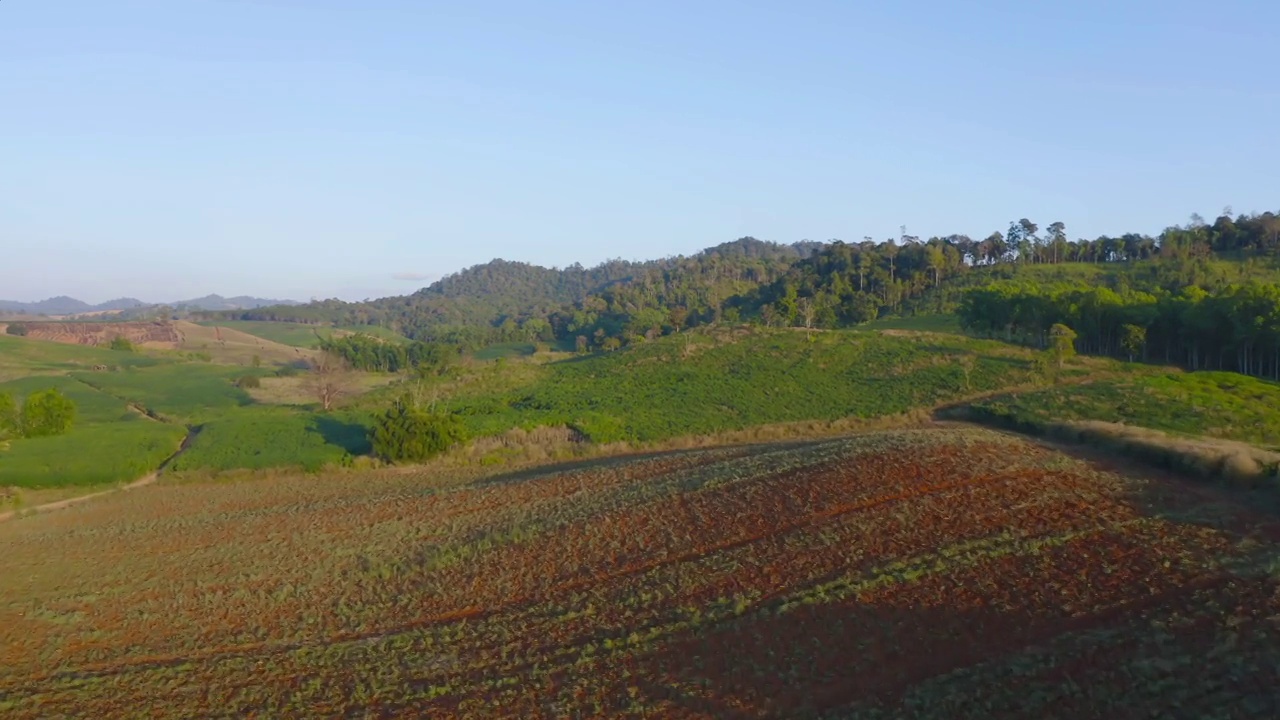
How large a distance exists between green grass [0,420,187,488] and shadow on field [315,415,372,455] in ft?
25.0

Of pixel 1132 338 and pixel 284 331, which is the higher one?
pixel 284 331

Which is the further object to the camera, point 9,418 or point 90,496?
point 9,418

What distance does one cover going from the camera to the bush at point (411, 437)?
4019 centimetres

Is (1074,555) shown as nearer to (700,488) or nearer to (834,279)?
(700,488)

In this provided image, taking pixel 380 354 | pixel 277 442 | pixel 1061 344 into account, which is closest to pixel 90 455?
pixel 277 442

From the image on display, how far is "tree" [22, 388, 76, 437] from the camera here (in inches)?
1891

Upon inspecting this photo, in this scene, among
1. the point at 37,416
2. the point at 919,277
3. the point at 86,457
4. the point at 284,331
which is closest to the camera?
Result: the point at 86,457

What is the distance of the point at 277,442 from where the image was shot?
4262cm

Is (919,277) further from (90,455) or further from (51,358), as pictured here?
(51,358)

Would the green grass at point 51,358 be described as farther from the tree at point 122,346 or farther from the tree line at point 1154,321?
the tree line at point 1154,321

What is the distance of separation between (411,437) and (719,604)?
27561 mm

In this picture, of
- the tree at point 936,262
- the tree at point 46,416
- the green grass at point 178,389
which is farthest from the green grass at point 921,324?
the tree at point 46,416

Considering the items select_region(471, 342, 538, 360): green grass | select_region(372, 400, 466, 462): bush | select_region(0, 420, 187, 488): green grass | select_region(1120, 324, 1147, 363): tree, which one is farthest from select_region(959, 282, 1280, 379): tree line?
select_region(471, 342, 538, 360): green grass

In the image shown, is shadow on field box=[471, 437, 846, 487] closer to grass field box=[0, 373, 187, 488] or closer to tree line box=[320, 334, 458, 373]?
grass field box=[0, 373, 187, 488]
